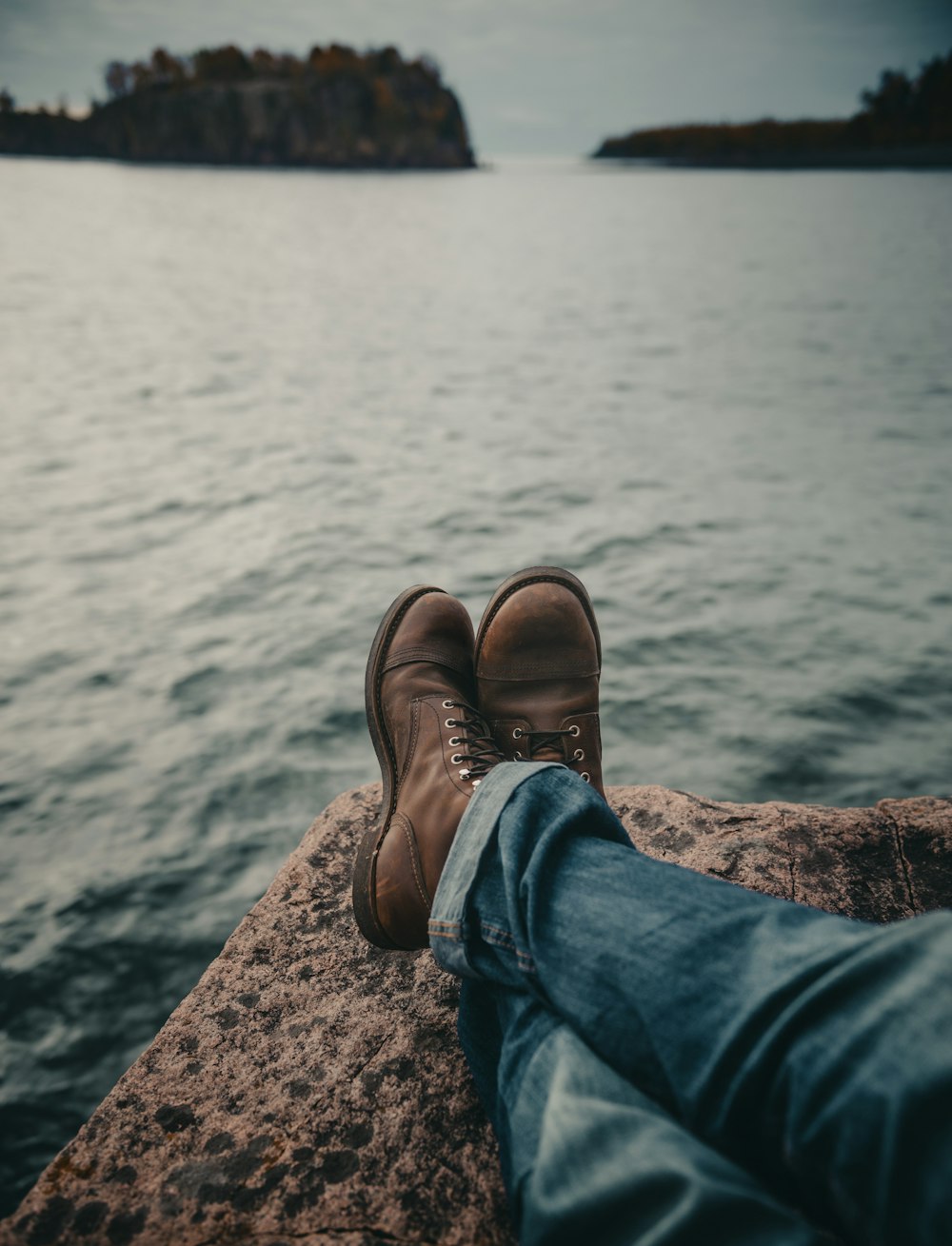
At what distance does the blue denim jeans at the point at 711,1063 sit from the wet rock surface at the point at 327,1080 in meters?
0.28

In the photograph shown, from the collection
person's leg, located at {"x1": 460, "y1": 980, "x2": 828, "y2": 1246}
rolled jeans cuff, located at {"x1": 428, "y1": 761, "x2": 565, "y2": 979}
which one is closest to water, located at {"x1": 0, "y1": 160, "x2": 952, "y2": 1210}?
rolled jeans cuff, located at {"x1": 428, "y1": 761, "x2": 565, "y2": 979}

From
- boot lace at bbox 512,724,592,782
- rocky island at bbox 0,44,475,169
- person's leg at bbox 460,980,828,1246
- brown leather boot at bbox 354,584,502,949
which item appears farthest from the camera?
rocky island at bbox 0,44,475,169

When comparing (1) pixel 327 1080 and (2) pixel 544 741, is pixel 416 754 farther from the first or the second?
(1) pixel 327 1080

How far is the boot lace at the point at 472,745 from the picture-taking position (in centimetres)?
166

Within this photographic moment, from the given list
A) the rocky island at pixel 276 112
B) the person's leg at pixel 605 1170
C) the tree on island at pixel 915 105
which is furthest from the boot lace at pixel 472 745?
the rocky island at pixel 276 112

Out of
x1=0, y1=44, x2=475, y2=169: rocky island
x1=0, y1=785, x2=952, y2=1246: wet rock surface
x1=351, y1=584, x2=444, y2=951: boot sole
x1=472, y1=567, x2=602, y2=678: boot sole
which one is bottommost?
x1=0, y1=785, x2=952, y2=1246: wet rock surface

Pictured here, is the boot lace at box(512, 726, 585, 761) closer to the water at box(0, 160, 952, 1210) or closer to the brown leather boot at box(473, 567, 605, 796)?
the brown leather boot at box(473, 567, 605, 796)

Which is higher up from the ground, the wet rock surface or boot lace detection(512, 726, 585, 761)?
boot lace detection(512, 726, 585, 761)

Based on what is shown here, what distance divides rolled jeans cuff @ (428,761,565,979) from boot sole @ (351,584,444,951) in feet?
1.03

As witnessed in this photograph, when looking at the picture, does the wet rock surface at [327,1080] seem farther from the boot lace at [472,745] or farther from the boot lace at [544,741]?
the boot lace at [472,745]

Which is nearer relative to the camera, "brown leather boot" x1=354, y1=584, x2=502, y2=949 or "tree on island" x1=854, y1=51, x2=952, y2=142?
"brown leather boot" x1=354, y1=584, x2=502, y2=949

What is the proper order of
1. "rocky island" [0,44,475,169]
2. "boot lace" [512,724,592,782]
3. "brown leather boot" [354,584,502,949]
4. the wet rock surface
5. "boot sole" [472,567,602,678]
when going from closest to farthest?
the wet rock surface → "brown leather boot" [354,584,502,949] → "boot lace" [512,724,592,782] → "boot sole" [472,567,602,678] → "rocky island" [0,44,475,169]

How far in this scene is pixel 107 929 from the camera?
8.73ft

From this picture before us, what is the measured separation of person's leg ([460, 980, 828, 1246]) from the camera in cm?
73
